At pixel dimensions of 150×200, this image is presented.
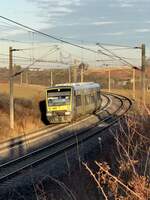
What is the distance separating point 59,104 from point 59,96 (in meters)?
0.58

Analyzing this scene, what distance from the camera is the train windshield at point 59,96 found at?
145ft

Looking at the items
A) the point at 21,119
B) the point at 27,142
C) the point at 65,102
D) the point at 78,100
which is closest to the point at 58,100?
the point at 65,102

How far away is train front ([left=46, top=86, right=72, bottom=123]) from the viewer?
145ft

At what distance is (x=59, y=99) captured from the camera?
44.7m

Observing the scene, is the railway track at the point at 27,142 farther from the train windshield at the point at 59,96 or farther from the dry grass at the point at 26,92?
the dry grass at the point at 26,92

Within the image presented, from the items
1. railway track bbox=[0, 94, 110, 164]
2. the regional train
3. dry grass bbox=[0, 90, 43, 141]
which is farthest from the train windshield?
railway track bbox=[0, 94, 110, 164]

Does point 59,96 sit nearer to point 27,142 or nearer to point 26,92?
point 27,142

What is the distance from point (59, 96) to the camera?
147 feet

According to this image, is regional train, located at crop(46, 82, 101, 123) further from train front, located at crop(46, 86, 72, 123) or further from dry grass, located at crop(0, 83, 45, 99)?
dry grass, located at crop(0, 83, 45, 99)

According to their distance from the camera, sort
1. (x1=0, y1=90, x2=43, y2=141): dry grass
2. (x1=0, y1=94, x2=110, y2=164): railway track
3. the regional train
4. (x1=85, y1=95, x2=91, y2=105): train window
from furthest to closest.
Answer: (x1=85, y1=95, x2=91, y2=105): train window, the regional train, (x1=0, y1=90, x2=43, y2=141): dry grass, (x1=0, y1=94, x2=110, y2=164): railway track

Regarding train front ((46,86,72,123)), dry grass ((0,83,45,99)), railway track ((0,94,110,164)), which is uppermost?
train front ((46,86,72,123))

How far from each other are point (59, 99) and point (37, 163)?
22327 millimetres

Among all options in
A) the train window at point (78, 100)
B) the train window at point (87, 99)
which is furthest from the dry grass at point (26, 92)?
the train window at point (78, 100)

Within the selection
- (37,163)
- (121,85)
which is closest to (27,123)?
(37,163)
